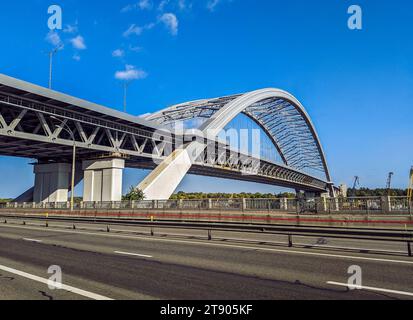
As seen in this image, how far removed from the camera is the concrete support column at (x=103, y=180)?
49.2m

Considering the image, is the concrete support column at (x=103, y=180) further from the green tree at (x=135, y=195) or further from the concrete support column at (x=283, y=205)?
the concrete support column at (x=283, y=205)

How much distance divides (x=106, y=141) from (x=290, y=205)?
37.3 metres

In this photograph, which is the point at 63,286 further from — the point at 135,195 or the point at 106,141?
the point at 106,141

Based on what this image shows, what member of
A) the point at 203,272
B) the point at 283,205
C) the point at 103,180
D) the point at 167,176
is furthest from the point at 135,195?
the point at 203,272

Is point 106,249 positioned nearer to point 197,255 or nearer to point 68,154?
point 197,255

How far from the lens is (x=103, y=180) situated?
165 ft

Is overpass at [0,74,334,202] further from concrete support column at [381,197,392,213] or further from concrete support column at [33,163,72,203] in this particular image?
concrete support column at [381,197,392,213]

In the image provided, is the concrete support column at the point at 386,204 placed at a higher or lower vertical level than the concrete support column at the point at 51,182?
lower

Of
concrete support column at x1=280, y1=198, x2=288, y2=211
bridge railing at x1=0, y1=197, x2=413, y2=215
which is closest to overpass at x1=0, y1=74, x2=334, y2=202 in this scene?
bridge railing at x1=0, y1=197, x2=413, y2=215

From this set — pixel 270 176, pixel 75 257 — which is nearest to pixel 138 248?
pixel 75 257

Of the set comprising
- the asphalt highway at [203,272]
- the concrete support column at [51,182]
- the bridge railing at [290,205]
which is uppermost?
the concrete support column at [51,182]

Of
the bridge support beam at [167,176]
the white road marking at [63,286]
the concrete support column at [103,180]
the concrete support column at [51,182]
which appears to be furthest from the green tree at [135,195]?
the white road marking at [63,286]

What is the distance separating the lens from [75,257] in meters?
10.3

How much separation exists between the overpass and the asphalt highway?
2937 cm
